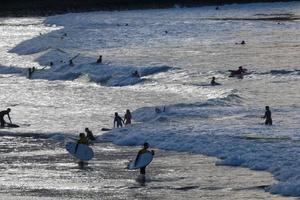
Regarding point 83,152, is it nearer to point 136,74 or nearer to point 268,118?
point 268,118

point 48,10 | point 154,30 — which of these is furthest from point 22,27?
point 48,10

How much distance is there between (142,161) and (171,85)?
73.2ft

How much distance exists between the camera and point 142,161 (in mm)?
24750

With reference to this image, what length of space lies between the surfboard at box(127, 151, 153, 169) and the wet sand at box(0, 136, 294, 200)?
271 mm

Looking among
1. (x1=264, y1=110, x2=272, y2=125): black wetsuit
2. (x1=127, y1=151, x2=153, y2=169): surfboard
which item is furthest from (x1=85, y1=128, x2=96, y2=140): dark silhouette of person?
(x1=264, y1=110, x2=272, y2=125): black wetsuit

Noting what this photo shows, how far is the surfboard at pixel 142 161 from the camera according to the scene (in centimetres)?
2469

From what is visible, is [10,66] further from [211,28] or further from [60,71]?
[211,28]

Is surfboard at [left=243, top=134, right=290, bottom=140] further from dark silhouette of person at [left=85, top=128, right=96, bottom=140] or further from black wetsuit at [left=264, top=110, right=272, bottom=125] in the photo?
dark silhouette of person at [left=85, top=128, right=96, bottom=140]

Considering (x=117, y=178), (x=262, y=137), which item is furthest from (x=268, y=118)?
(x=117, y=178)

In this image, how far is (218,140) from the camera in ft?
93.9

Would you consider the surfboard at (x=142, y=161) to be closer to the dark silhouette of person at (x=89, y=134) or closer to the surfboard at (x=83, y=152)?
the surfboard at (x=83, y=152)

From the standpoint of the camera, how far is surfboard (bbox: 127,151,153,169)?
2469cm

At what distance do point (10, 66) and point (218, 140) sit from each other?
30970 millimetres

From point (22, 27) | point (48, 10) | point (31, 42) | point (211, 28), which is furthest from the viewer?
point (48, 10)
